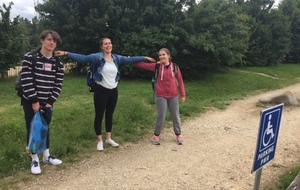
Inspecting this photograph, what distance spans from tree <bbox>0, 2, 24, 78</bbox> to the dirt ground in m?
10.8

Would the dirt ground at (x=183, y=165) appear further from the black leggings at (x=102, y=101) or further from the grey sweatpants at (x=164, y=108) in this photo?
the black leggings at (x=102, y=101)

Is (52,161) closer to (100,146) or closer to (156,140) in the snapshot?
(100,146)

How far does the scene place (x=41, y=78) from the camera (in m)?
4.39

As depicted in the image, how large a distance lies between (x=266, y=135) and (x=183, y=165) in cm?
220

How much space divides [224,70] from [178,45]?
7442 mm

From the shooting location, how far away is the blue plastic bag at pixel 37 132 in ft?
14.4

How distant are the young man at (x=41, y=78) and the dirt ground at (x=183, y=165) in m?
0.68

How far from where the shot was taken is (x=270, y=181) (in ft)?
16.0

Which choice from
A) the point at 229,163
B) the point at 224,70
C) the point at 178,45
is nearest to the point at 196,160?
the point at 229,163

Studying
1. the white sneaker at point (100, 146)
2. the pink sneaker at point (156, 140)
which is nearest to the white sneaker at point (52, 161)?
the white sneaker at point (100, 146)

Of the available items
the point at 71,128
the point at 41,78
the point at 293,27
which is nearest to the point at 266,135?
the point at 41,78

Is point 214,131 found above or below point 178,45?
below

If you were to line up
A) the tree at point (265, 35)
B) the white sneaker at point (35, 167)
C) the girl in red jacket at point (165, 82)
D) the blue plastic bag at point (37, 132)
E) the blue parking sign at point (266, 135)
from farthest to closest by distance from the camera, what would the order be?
the tree at point (265, 35) < the girl in red jacket at point (165, 82) < the white sneaker at point (35, 167) < the blue plastic bag at point (37, 132) < the blue parking sign at point (266, 135)

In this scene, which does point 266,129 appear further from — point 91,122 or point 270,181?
point 91,122
